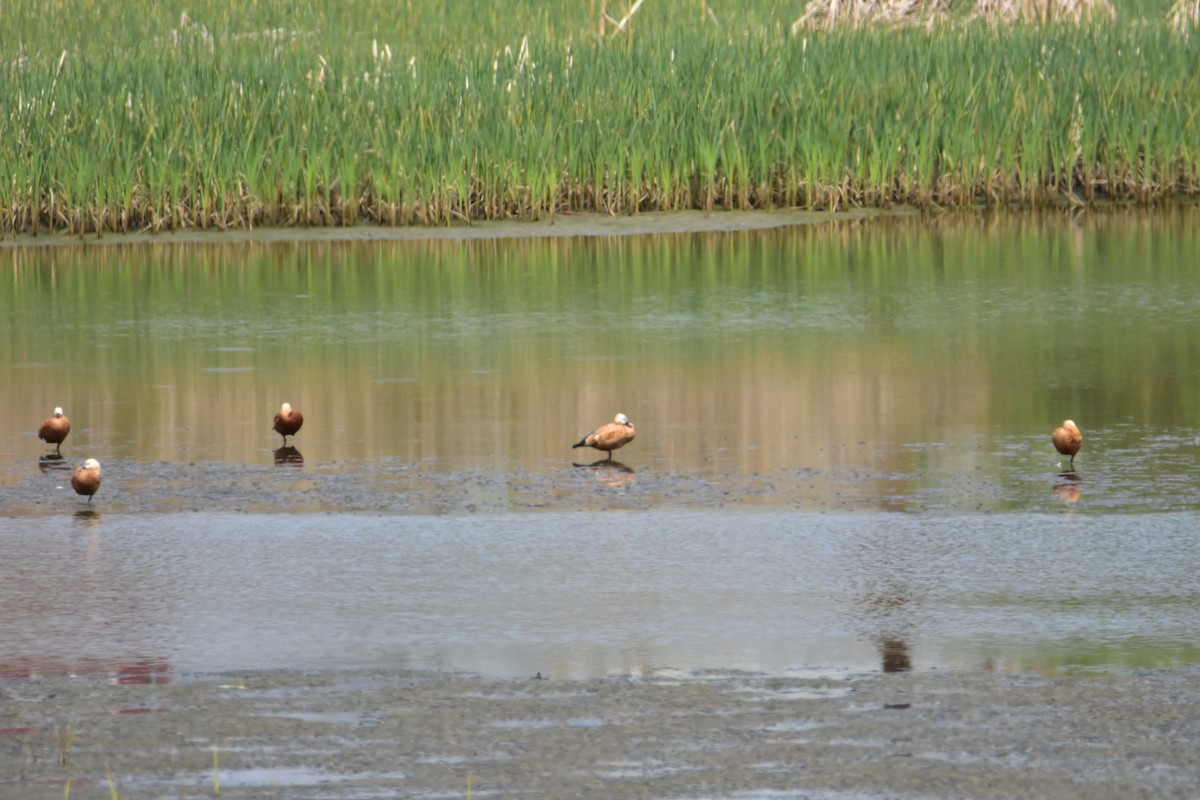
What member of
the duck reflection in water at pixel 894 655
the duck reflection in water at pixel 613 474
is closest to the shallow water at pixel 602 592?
the duck reflection in water at pixel 894 655

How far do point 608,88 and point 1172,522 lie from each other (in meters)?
12.5

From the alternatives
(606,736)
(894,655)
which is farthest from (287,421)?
(606,736)

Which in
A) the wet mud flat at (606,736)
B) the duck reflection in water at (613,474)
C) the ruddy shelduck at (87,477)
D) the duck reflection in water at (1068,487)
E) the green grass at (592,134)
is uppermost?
the green grass at (592,134)

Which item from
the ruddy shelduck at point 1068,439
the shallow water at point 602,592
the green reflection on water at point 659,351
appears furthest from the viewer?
the green reflection on water at point 659,351

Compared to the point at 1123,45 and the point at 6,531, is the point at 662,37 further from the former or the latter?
the point at 6,531

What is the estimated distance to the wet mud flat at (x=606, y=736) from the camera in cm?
418

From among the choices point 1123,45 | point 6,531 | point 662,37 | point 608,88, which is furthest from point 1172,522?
point 662,37

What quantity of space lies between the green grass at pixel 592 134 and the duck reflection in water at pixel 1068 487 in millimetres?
10593

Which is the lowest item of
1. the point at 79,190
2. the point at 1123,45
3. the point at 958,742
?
the point at 958,742

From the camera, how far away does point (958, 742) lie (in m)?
4.43

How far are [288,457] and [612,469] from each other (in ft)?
4.60

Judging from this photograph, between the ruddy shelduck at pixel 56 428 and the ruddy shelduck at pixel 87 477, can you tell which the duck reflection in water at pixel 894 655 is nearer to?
the ruddy shelduck at pixel 87 477

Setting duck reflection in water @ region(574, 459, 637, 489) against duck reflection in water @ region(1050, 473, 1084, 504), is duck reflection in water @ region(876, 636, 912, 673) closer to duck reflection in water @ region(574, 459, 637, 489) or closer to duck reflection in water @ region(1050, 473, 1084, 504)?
duck reflection in water @ region(1050, 473, 1084, 504)

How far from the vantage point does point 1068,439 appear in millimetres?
7711
